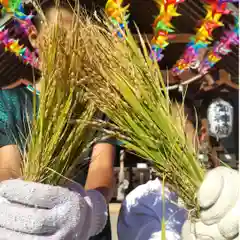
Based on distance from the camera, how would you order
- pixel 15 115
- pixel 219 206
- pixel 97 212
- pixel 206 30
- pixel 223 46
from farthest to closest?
pixel 223 46 < pixel 206 30 < pixel 15 115 < pixel 97 212 < pixel 219 206

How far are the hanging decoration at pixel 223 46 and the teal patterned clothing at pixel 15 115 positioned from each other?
3154mm

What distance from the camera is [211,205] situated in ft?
2.21

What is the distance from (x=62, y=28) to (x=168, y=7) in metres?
2.34

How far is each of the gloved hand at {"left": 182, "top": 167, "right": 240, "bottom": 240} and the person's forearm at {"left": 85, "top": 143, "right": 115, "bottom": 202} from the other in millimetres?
333

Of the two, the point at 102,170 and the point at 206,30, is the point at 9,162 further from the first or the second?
the point at 206,30

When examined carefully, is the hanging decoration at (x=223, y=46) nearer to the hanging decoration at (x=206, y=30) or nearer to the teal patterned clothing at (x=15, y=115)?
the hanging decoration at (x=206, y=30)

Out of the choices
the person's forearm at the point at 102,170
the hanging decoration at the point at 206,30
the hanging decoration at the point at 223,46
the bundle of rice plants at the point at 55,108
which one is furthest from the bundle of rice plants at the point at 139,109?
the hanging decoration at the point at 223,46

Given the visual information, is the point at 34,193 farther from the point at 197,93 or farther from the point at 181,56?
the point at 197,93

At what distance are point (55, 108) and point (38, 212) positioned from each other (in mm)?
189

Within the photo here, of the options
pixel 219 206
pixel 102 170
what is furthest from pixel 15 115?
pixel 219 206

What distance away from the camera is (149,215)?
0.89 meters

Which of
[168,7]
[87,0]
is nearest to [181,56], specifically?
[168,7]

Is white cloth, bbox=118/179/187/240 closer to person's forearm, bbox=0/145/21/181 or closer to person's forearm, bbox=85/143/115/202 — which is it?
person's forearm, bbox=85/143/115/202

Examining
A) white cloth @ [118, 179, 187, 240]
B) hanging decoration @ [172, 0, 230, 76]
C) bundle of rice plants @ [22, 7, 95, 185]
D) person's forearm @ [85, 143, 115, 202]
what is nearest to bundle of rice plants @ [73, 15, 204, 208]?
bundle of rice plants @ [22, 7, 95, 185]
